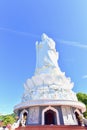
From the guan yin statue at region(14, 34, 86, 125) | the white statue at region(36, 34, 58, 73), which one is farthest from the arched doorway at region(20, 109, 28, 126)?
the white statue at region(36, 34, 58, 73)

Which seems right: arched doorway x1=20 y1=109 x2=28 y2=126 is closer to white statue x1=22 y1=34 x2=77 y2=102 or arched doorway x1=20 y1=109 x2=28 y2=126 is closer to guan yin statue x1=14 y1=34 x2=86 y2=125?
guan yin statue x1=14 y1=34 x2=86 y2=125

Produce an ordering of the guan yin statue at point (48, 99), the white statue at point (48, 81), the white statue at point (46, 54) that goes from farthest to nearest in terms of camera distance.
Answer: the white statue at point (46, 54), the white statue at point (48, 81), the guan yin statue at point (48, 99)

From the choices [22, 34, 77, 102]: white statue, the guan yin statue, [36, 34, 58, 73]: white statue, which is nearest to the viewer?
the guan yin statue

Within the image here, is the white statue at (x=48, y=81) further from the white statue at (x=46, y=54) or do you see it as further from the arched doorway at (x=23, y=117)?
the arched doorway at (x=23, y=117)

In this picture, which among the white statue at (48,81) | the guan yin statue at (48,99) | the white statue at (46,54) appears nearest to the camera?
the guan yin statue at (48,99)

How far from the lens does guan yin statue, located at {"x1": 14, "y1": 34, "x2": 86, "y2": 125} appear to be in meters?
16.1

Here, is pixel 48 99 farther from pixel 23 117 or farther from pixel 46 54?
pixel 46 54

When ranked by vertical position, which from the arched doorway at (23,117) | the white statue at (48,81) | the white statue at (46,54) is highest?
the white statue at (46,54)

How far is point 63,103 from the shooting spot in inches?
638

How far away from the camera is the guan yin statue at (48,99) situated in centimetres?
1611

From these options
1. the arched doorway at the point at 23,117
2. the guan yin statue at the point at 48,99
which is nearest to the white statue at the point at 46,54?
the guan yin statue at the point at 48,99

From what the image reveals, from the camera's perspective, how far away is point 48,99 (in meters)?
16.2

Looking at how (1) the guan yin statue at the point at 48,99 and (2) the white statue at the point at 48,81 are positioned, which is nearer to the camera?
(1) the guan yin statue at the point at 48,99

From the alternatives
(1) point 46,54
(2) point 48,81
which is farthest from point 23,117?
(1) point 46,54
